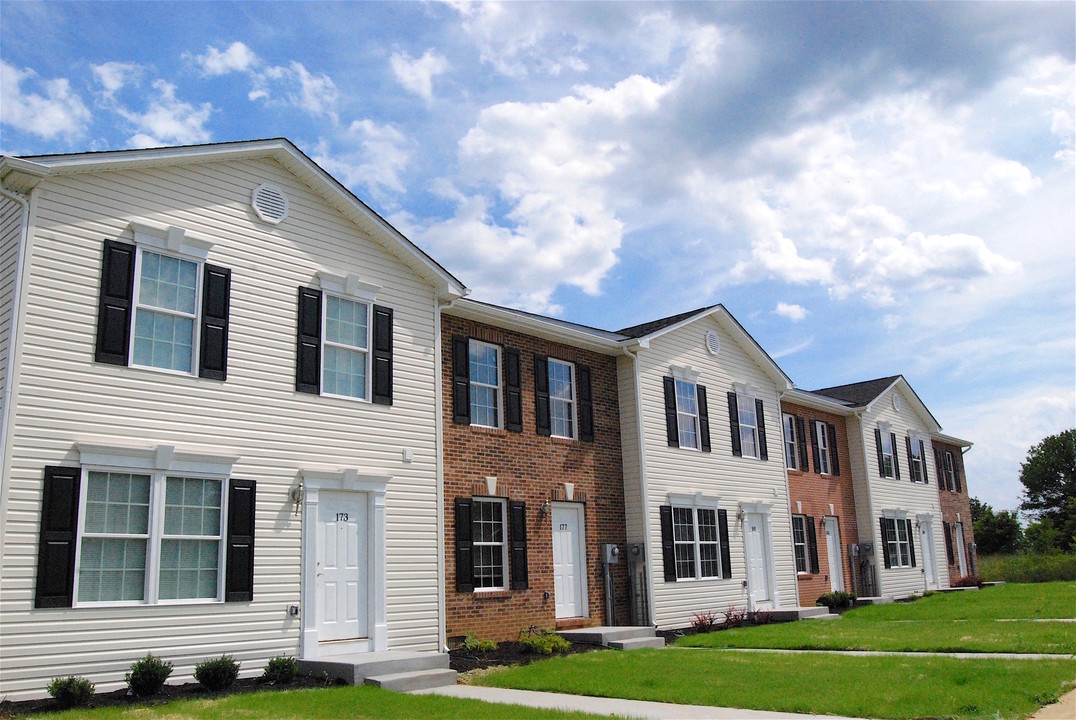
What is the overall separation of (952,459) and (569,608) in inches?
993

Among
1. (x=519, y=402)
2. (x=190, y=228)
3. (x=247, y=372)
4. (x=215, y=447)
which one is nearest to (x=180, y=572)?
(x=215, y=447)

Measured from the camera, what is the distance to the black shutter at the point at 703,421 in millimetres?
21172

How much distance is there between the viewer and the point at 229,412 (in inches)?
482

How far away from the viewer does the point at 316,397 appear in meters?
13.3

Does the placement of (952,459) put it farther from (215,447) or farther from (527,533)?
(215,447)

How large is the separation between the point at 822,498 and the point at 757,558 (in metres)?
5.42

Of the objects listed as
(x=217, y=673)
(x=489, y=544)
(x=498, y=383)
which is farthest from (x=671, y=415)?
(x=217, y=673)

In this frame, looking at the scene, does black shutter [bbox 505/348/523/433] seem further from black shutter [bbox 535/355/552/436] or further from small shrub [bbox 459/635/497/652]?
small shrub [bbox 459/635/497/652]

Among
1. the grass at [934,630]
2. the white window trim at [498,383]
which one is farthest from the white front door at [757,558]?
the white window trim at [498,383]

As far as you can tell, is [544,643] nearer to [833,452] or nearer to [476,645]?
[476,645]

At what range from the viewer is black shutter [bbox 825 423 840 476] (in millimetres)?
27781

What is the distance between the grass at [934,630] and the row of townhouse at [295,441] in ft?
7.64

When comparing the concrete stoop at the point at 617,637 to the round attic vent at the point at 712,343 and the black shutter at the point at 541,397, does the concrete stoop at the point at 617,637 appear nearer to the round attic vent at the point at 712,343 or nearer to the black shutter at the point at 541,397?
the black shutter at the point at 541,397

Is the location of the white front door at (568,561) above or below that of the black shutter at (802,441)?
below
